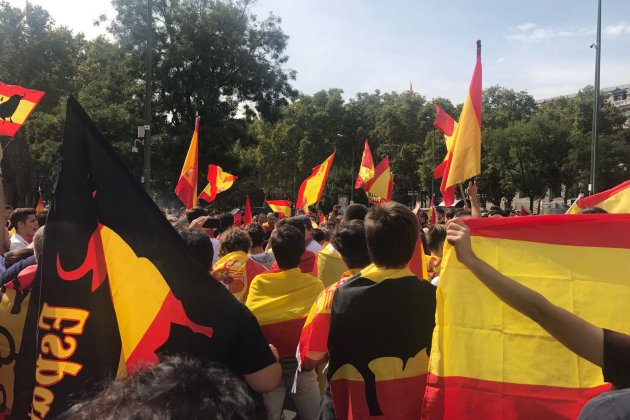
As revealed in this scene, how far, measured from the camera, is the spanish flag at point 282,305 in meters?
3.46

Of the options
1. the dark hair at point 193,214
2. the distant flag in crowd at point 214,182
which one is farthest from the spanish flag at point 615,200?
the distant flag in crowd at point 214,182

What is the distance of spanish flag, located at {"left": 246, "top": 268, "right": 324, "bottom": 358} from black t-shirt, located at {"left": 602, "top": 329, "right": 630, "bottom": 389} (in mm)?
2080

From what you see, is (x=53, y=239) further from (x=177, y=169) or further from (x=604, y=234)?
(x=177, y=169)

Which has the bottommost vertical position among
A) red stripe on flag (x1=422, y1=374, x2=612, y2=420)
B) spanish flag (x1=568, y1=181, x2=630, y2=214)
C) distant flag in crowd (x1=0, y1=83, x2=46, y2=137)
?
red stripe on flag (x1=422, y1=374, x2=612, y2=420)

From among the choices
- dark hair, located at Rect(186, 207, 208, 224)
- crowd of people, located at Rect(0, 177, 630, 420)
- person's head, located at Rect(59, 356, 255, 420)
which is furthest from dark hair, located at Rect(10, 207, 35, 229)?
person's head, located at Rect(59, 356, 255, 420)

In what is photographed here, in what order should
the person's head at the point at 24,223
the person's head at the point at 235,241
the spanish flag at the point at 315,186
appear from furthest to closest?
the spanish flag at the point at 315,186 → the person's head at the point at 24,223 → the person's head at the point at 235,241

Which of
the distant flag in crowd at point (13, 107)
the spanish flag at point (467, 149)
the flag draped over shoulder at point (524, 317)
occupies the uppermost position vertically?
the distant flag in crowd at point (13, 107)

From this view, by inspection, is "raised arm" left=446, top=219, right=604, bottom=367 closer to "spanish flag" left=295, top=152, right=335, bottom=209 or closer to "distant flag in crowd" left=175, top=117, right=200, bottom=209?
"distant flag in crowd" left=175, top=117, right=200, bottom=209

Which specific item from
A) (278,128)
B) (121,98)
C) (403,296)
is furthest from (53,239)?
(278,128)

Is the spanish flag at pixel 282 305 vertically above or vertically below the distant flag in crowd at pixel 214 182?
below

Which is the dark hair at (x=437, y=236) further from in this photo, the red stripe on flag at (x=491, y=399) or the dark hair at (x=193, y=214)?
the dark hair at (x=193, y=214)

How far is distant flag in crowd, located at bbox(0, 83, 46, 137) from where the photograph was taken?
6570 millimetres

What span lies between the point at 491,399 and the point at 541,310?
66cm

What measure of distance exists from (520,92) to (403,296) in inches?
2431
